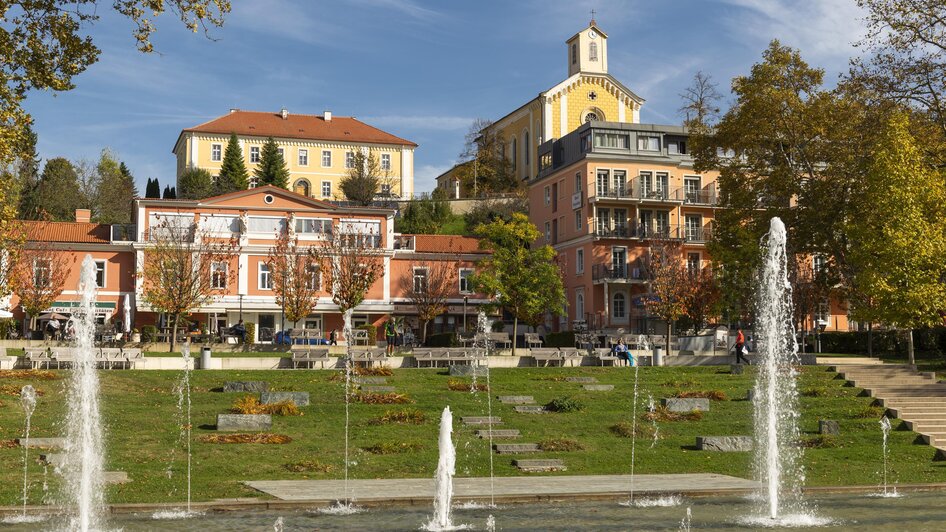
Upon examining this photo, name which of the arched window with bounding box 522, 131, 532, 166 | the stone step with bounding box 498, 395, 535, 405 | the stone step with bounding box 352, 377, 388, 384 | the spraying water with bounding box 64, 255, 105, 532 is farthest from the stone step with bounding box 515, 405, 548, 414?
the arched window with bounding box 522, 131, 532, 166

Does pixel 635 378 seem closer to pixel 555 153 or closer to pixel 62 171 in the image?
pixel 555 153

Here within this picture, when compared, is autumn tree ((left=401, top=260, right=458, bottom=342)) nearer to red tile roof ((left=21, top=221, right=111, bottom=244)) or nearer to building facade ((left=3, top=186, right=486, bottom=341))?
building facade ((left=3, top=186, right=486, bottom=341))

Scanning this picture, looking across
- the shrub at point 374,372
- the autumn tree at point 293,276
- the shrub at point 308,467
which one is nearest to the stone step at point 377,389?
the shrub at point 374,372

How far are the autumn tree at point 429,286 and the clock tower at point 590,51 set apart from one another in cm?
2831

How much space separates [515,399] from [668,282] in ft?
78.4

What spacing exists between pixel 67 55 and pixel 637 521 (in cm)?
1327

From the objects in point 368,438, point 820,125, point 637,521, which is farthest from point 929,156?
point 637,521

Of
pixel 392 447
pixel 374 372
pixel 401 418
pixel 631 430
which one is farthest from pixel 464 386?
pixel 392 447

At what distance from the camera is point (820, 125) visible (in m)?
41.9

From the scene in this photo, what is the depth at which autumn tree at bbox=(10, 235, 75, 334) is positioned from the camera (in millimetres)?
51250

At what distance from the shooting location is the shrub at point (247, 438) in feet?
70.8

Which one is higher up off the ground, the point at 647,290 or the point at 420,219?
the point at 420,219

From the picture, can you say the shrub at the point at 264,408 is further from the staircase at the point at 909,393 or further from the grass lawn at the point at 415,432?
the staircase at the point at 909,393

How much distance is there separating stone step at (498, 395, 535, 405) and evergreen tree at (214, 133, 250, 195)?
6037 cm
